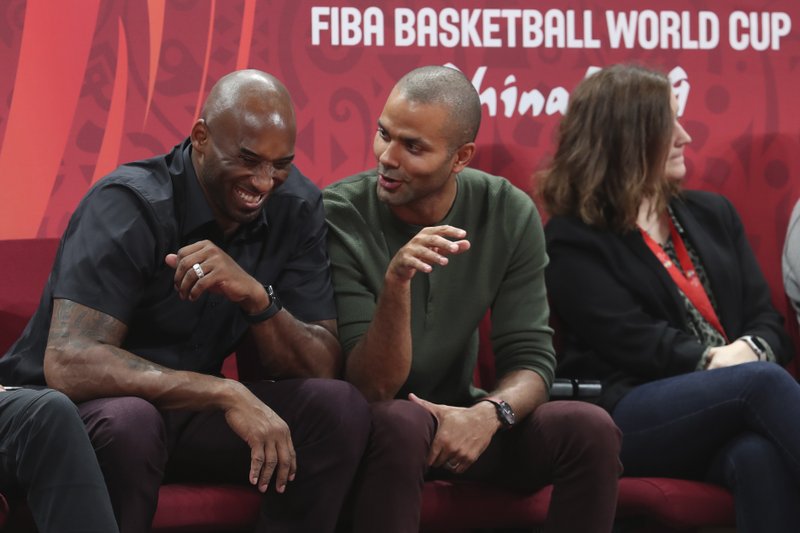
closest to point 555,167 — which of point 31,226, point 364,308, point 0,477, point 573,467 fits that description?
point 364,308

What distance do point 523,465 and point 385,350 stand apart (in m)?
0.44

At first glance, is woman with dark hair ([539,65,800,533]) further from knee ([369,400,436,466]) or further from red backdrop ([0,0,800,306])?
knee ([369,400,436,466])

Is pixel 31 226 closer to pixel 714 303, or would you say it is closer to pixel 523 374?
pixel 523 374

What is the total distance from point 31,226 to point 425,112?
1278mm

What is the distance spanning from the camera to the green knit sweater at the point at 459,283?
311 centimetres

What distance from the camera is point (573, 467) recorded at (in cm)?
279

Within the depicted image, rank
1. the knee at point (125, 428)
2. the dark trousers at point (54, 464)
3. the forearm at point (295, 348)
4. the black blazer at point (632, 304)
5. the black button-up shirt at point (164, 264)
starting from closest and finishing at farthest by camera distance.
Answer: the dark trousers at point (54, 464), the knee at point (125, 428), the black button-up shirt at point (164, 264), the forearm at point (295, 348), the black blazer at point (632, 304)

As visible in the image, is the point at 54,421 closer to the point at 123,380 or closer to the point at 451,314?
the point at 123,380

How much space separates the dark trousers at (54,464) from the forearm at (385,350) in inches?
29.9

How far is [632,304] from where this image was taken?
135 inches

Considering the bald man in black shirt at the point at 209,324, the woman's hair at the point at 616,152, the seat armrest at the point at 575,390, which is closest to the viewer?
the bald man in black shirt at the point at 209,324

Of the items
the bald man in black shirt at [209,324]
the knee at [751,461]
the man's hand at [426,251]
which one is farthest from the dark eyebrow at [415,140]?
the knee at [751,461]

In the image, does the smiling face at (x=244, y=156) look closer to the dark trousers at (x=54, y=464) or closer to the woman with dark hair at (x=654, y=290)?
the dark trousers at (x=54, y=464)

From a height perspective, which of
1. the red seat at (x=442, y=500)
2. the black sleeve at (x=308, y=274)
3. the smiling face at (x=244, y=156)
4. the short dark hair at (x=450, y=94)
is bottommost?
the red seat at (x=442, y=500)
